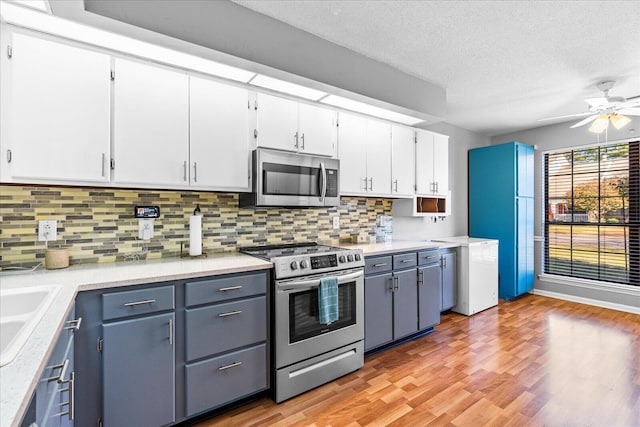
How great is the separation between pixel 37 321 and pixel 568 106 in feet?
17.2

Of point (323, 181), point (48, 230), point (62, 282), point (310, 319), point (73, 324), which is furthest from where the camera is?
point (323, 181)

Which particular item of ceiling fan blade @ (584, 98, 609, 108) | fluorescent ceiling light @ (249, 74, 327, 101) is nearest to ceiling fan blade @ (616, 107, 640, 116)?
ceiling fan blade @ (584, 98, 609, 108)

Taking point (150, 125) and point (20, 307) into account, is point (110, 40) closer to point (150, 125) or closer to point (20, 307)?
point (150, 125)

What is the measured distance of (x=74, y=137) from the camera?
72.1 inches

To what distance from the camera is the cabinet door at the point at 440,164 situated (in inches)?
156

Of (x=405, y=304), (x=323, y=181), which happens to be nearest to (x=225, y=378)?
(x=323, y=181)

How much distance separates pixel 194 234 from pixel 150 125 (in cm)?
81

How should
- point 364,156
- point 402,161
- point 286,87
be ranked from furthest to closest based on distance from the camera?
1. point 402,161
2. point 364,156
3. point 286,87

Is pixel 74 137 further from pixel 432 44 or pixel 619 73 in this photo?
pixel 619 73

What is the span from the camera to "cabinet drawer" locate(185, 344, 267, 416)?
1903mm

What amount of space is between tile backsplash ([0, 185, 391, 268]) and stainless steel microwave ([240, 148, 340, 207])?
0.95ft

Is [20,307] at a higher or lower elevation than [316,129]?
lower

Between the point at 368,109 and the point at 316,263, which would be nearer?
the point at 316,263

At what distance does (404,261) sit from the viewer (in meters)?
3.08
